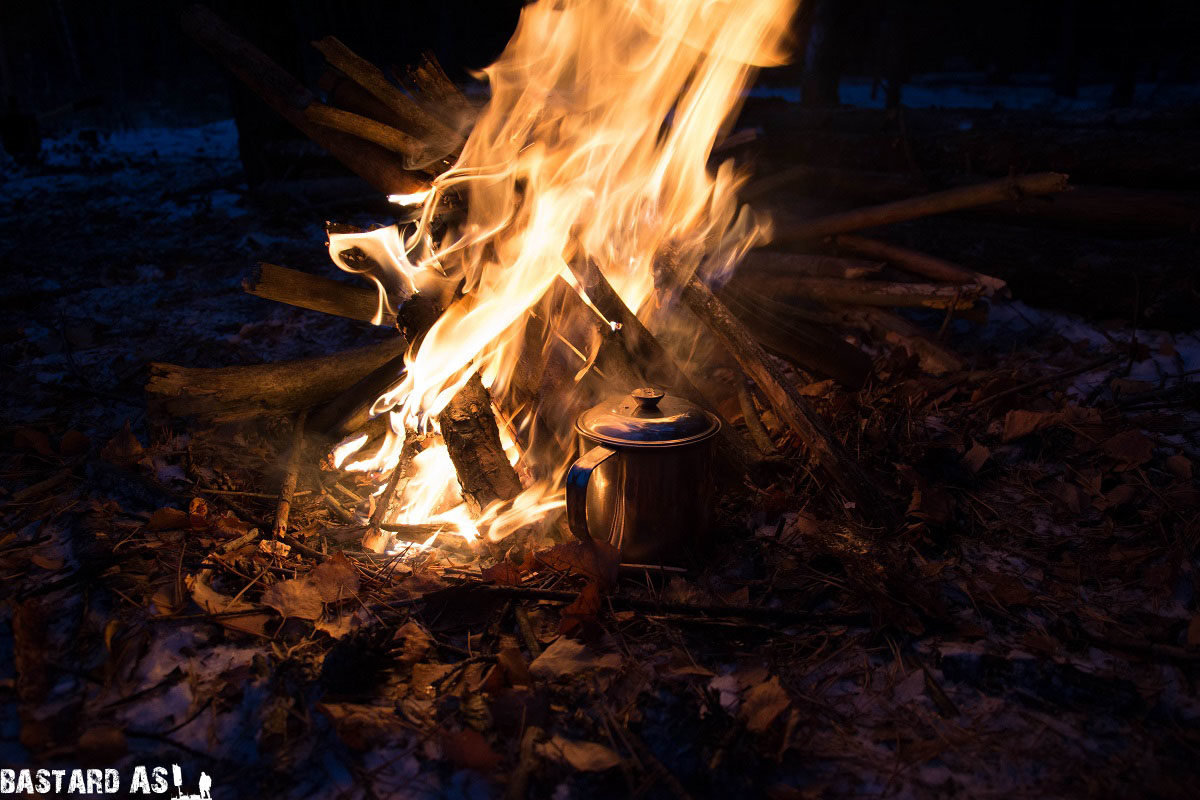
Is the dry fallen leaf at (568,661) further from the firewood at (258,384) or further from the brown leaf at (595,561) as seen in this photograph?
the firewood at (258,384)

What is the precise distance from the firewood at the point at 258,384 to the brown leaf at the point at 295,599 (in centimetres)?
138

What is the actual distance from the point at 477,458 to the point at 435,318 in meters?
0.74

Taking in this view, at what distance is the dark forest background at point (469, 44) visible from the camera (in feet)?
41.4

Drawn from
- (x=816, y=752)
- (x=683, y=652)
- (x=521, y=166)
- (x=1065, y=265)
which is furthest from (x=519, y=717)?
(x=1065, y=265)

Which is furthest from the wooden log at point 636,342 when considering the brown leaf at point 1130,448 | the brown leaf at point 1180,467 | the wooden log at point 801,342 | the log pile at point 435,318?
the brown leaf at point 1180,467

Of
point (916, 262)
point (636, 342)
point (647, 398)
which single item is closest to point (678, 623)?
point (647, 398)

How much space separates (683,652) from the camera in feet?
7.11

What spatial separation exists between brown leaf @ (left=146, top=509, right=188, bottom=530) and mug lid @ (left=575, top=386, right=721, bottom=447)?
1.65m

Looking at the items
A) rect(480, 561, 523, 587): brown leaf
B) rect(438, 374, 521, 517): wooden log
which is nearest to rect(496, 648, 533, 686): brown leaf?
rect(480, 561, 523, 587): brown leaf

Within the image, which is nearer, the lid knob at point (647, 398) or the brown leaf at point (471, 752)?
the brown leaf at point (471, 752)

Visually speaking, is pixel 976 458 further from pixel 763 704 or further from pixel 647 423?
pixel 763 704

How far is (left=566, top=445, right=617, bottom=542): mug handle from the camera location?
7.95 feet

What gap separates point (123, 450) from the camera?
320 centimetres

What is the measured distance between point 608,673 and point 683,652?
0.85ft
